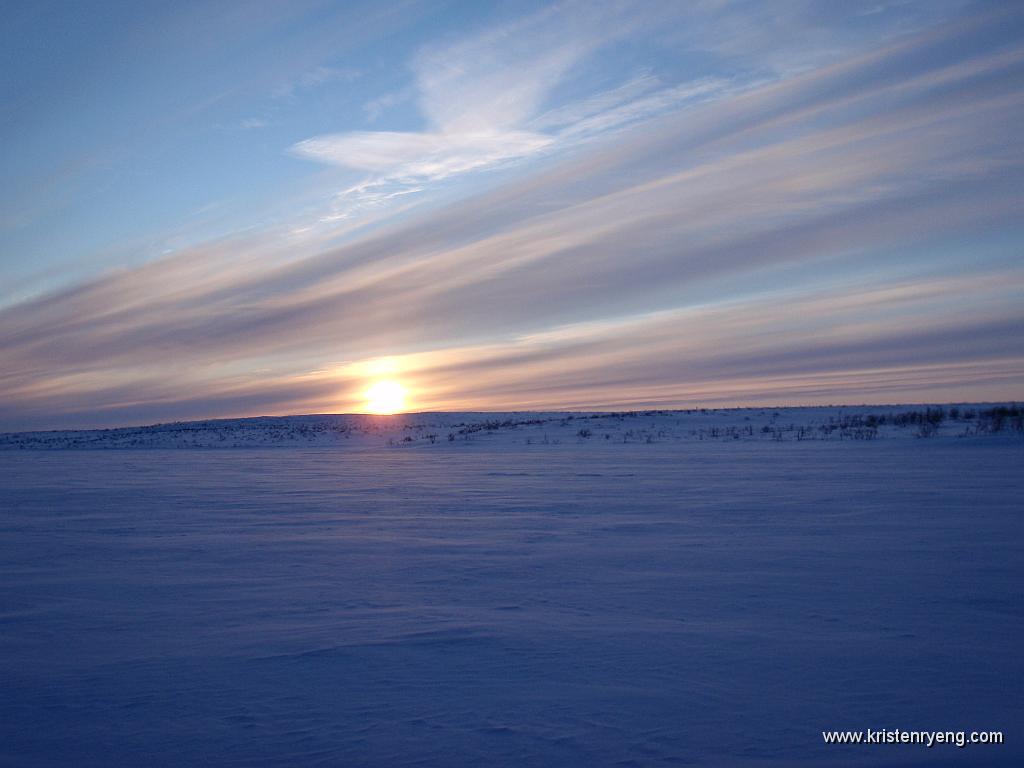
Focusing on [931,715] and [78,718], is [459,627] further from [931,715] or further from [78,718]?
[931,715]

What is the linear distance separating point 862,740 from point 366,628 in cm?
263

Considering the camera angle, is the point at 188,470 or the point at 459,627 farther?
the point at 188,470

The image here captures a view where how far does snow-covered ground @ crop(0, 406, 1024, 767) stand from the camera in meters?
2.83

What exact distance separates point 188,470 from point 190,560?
37.6 ft

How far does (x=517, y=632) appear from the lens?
3.99 m

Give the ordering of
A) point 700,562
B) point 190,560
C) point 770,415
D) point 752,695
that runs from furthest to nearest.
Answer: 1. point 770,415
2. point 190,560
3. point 700,562
4. point 752,695

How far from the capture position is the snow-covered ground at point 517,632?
2832 millimetres

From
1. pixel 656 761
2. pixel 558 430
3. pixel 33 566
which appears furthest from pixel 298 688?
pixel 558 430

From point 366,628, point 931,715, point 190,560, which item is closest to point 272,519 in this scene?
point 190,560

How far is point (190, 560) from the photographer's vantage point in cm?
610

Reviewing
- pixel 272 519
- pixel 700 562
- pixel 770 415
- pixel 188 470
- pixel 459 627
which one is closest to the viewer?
pixel 459 627

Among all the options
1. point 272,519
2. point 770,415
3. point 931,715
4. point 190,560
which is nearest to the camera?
point 931,715

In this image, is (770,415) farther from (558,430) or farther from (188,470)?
(188,470)

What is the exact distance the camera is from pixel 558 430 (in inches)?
1325
